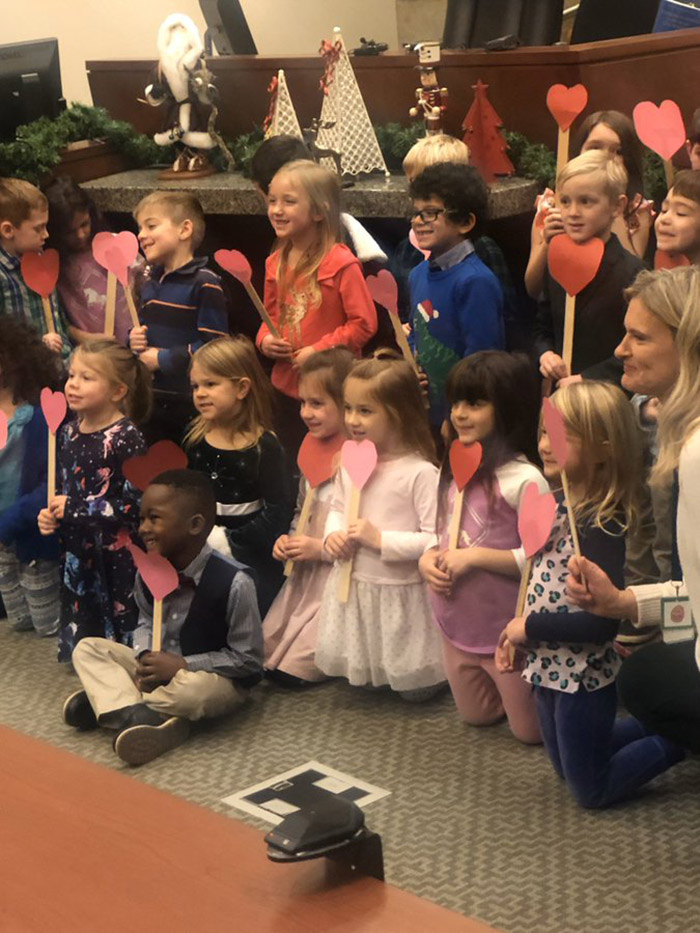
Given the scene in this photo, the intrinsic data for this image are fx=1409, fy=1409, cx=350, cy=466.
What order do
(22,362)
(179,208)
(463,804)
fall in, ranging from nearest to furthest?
(463,804)
(22,362)
(179,208)

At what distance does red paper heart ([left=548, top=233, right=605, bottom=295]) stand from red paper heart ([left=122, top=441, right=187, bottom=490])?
3.10 ft

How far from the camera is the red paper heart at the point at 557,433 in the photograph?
2576 millimetres

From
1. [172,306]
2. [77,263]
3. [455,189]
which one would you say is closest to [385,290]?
[455,189]

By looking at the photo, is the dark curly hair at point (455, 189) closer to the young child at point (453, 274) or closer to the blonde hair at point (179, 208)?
the young child at point (453, 274)

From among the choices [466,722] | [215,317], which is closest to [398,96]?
[215,317]

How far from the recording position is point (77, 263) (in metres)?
4.33

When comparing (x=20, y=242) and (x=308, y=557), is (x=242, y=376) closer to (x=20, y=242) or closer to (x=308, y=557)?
(x=308, y=557)

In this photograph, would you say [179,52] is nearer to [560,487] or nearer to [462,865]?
[560,487]

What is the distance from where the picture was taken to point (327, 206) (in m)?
3.62

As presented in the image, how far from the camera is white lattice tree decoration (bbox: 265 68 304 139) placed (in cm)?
422

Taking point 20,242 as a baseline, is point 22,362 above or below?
below

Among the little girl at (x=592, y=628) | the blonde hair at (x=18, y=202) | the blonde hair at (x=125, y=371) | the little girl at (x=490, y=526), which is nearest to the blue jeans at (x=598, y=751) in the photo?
the little girl at (x=592, y=628)

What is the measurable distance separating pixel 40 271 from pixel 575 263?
1.70m

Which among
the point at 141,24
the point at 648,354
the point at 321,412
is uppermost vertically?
the point at 141,24
